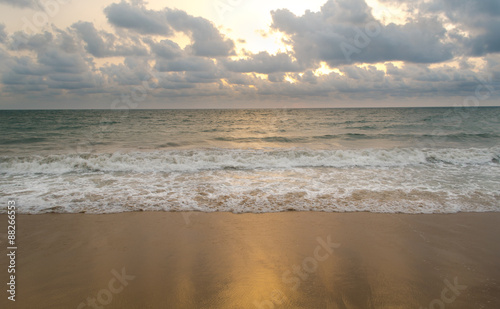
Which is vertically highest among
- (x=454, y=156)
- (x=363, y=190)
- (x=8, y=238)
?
(x=454, y=156)

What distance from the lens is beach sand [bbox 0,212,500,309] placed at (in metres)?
3.84

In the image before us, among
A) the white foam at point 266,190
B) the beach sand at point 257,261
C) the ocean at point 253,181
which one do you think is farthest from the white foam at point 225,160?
the beach sand at point 257,261

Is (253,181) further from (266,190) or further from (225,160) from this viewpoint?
(225,160)

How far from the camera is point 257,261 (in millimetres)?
4824

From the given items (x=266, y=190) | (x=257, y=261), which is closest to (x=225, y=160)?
(x=266, y=190)

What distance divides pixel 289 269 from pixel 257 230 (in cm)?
172

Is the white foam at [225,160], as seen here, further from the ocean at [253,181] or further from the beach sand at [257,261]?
the beach sand at [257,261]

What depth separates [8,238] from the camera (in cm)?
580

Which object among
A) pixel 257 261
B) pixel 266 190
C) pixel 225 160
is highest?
pixel 225 160

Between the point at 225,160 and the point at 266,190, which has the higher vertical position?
the point at 225,160

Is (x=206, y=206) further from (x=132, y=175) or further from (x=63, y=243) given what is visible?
(x=132, y=175)

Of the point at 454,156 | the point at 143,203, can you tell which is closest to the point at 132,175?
the point at 143,203

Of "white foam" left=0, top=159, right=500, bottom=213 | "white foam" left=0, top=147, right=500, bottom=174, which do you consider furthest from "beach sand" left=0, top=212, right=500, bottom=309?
"white foam" left=0, top=147, right=500, bottom=174

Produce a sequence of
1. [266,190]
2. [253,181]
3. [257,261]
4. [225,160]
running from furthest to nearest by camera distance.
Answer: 1. [225,160]
2. [253,181]
3. [266,190]
4. [257,261]
